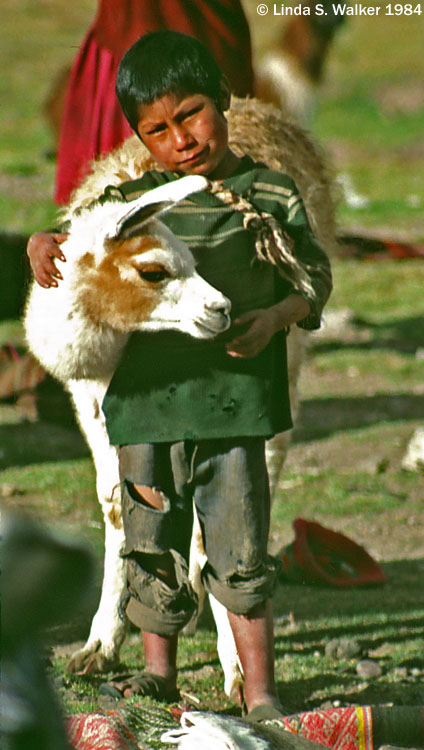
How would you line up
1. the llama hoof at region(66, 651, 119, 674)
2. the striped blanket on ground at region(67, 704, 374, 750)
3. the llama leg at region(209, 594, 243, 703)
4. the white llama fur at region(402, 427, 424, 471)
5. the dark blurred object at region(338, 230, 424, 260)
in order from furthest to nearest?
the dark blurred object at region(338, 230, 424, 260)
the white llama fur at region(402, 427, 424, 471)
the llama hoof at region(66, 651, 119, 674)
the llama leg at region(209, 594, 243, 703)
the striped blanket on ground at region(67, 704, 374, 750)

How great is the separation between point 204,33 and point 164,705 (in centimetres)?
237

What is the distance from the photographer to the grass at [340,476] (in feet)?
9.48

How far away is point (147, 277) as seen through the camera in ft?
7.27

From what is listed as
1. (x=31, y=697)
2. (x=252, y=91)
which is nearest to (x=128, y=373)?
(x=31, y=697)

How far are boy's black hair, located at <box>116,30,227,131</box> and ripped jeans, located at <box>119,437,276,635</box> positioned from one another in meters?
0.73

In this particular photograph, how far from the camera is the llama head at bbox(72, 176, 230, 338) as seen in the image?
216cm

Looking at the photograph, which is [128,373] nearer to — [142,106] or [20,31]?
[142,106]

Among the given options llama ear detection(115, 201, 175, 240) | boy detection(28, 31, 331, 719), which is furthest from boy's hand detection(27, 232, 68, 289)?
llama ear detection(115, 201, 175, 240)

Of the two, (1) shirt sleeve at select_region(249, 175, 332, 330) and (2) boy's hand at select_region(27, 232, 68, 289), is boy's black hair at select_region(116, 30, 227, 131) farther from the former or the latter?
(2) boy's hand at select_region(27, 232, 68, 289)

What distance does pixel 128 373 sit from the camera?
2.38m

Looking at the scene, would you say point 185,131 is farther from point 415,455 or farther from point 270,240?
point 415,455

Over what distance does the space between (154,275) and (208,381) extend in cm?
27

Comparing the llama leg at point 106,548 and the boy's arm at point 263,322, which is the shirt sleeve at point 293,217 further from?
the llama leg at point 106,548

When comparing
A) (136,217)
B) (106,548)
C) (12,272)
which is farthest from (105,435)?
(12,272)
